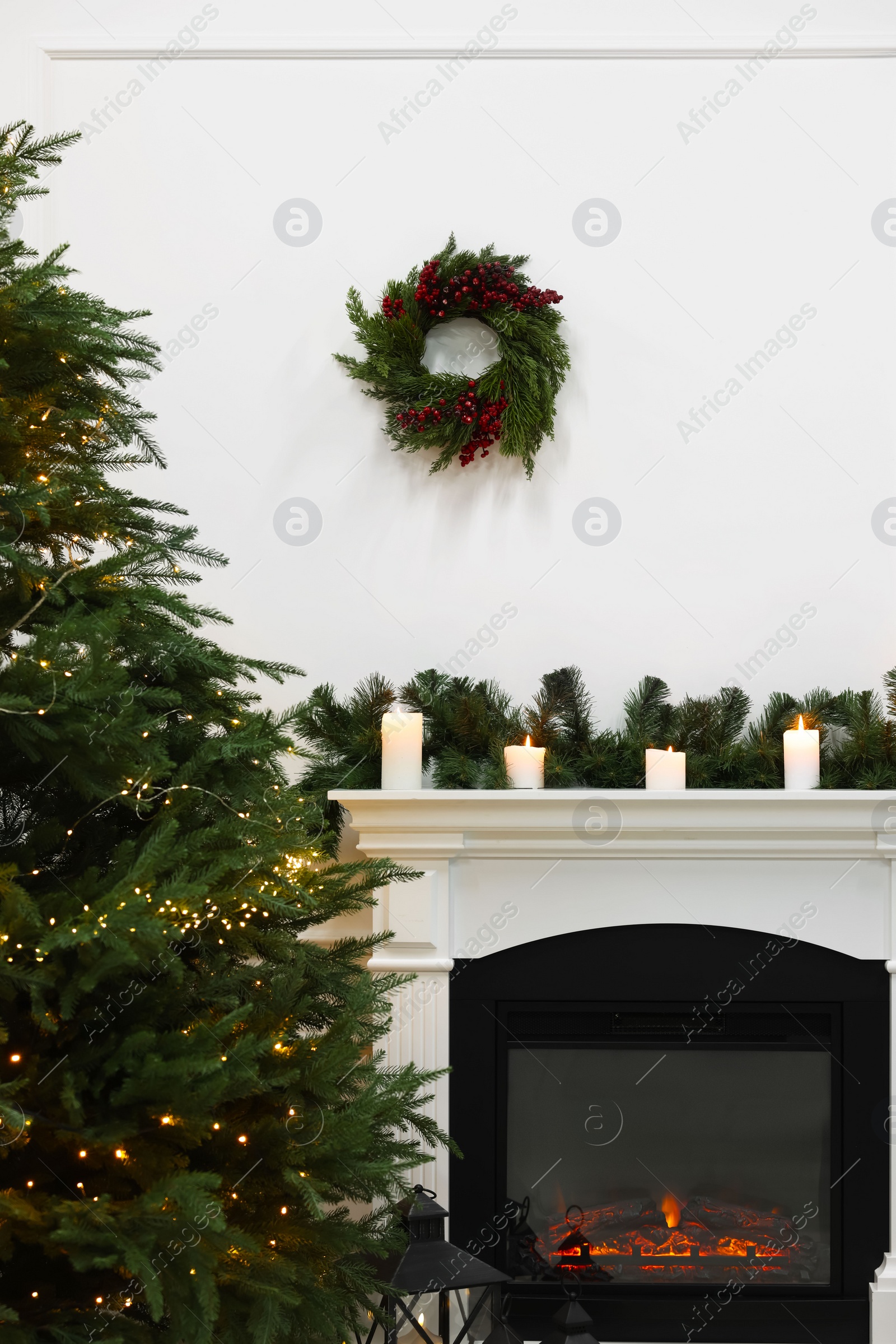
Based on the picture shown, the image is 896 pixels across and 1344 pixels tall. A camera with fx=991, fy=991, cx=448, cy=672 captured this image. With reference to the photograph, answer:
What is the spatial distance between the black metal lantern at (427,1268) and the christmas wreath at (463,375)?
1394mm

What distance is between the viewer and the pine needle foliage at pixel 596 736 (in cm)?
197

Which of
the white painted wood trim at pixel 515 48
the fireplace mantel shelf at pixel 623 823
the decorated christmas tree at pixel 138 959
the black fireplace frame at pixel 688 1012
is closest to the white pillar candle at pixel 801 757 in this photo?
the fireplace mantel shelf at pixel 623 823

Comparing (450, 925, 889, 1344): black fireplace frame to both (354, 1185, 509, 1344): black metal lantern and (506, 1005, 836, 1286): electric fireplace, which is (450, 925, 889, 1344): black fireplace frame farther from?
(354, 1185, 509, 1344): black metal lantern

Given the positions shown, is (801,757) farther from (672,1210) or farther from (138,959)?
(138,959)

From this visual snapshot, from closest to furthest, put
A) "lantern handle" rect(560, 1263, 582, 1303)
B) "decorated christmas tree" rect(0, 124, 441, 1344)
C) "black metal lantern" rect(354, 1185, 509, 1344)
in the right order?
"decorated christmas tree" rect(0, 124, 441, 1344)
"black metal lantern" rect(354, 1185, 509, 1344)
"lantern handle" rect(560, 1263, 582, 1303)

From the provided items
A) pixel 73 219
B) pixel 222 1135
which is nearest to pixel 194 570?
pixel 73 219

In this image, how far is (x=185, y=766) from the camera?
1.19 meters

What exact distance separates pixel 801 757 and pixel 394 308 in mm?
1239

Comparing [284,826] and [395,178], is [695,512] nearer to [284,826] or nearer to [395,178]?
[395,178]

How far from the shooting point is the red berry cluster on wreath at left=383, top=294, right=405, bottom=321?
2.08 m

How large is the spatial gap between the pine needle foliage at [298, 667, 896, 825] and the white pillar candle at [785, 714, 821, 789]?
48mm

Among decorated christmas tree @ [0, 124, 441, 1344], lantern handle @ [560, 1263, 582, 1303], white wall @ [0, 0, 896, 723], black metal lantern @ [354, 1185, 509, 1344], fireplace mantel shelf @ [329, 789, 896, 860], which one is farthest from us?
white wall @ [0, 0, 896, 723]

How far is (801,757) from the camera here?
6.31 feet

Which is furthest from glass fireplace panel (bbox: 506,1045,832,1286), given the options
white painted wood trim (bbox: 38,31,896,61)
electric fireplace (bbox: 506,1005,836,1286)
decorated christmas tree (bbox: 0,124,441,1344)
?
white painted wood trim (bbox: 38,31,896,61)
